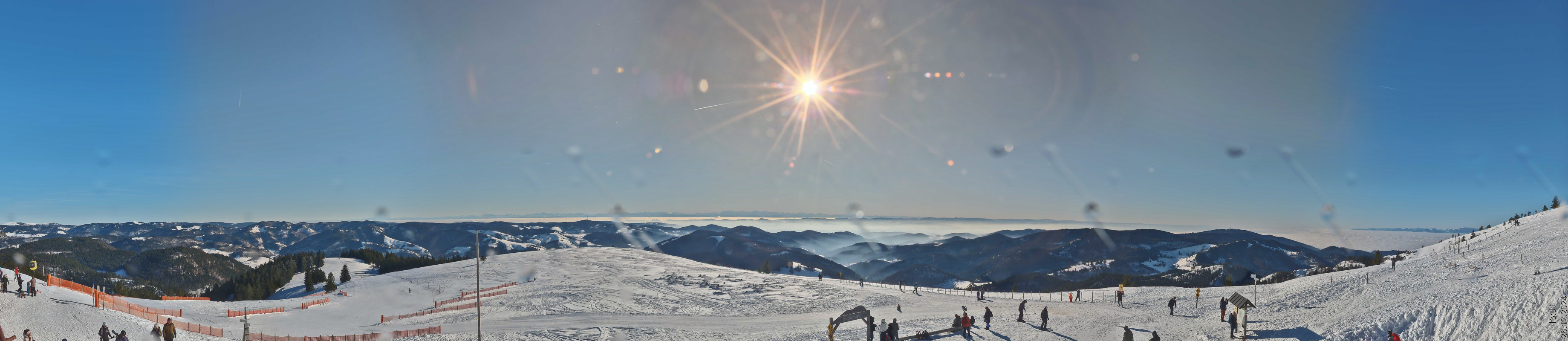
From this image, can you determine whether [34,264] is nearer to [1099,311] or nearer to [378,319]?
[378,319]

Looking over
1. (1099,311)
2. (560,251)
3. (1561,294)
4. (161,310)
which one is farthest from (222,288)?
(1561,294)

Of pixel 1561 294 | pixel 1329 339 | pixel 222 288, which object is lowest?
pixel 222 288

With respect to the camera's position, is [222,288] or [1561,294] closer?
[1561,294]

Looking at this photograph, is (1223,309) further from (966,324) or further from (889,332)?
(889,332)

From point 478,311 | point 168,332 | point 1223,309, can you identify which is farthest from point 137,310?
point 1223,309

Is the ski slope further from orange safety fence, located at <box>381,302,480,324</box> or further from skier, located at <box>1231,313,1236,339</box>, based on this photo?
orange safety fence, located at <box>381,302,480,324</box>


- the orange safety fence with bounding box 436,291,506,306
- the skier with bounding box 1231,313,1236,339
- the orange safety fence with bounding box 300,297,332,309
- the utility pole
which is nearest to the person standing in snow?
the skier with bounding box 1231,313,1236,339

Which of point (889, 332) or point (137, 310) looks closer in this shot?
point (889, 332)

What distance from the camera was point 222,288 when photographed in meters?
81.4

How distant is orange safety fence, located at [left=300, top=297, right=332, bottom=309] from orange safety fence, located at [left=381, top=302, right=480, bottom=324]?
12.5 meters

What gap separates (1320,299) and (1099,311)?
10764 mm

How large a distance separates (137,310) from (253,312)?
9530 millimetres

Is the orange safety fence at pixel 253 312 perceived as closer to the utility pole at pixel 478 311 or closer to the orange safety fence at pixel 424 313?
the orange safety fence at pixel 424 313

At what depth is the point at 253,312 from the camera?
48031mm
